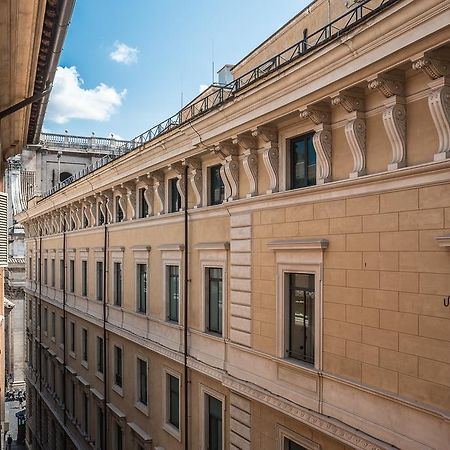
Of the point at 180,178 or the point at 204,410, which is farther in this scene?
the point at 180,178

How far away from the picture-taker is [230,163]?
13727 mm

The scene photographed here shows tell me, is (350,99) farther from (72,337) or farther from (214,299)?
(72,337)

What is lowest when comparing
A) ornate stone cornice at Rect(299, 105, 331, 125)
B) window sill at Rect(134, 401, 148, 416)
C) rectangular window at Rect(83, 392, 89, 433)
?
rectangular window at Rect(83, 392, 89, 433)

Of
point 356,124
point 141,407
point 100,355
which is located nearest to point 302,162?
point 356,124

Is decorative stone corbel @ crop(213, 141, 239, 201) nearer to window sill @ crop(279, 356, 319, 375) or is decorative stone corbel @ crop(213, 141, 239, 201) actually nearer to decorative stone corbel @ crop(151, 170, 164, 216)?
window sill @ crop(279, 356, 319, 375)

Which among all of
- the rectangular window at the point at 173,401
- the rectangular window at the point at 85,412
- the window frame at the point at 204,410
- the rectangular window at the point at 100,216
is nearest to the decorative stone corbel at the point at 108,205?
the rectangular window at the point at 100,216

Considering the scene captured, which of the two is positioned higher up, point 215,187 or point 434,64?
point 434,64

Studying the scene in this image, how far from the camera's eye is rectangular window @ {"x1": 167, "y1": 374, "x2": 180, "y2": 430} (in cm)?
1717

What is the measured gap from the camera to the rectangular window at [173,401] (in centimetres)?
1717

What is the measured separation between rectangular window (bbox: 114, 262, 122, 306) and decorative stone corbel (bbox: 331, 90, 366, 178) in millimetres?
14498

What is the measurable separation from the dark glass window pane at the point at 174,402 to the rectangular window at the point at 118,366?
16.5 ft

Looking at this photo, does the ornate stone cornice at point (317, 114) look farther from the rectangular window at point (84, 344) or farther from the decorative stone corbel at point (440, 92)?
the rectangular window at point (84, 344)

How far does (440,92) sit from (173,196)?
36.1ft

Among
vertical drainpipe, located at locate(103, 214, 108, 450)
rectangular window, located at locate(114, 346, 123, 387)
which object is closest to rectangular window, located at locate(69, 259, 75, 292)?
vertical drainpipe, located at locate(103, 214, 108, 450)
